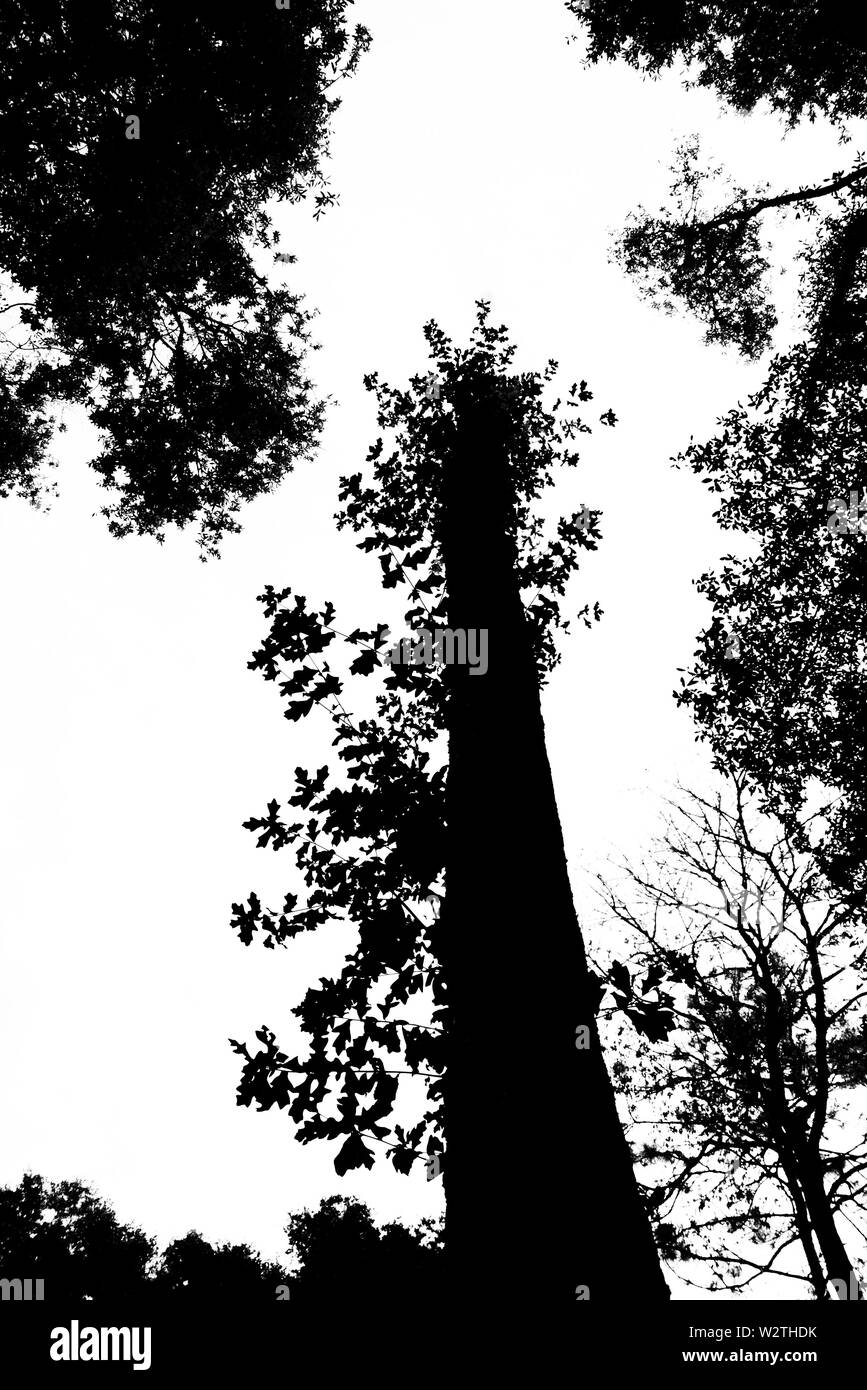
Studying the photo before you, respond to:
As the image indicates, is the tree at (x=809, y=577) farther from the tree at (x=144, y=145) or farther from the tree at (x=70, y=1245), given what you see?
the tree at (x=70, y=1245)

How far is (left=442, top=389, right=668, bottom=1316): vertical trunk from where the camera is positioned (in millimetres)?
2432

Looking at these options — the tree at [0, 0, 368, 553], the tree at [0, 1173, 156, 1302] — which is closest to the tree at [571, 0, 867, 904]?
the tree at [0, 0, 368, 553]

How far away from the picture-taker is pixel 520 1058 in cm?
282

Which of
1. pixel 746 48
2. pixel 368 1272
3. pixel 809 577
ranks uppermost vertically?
pixel 746 48

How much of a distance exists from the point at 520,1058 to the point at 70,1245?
1935cm

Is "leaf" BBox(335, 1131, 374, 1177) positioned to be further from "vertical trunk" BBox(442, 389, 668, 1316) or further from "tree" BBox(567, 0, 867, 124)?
"tree" BBox(567, 0, 867, 124)

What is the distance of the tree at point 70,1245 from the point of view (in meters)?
11.9

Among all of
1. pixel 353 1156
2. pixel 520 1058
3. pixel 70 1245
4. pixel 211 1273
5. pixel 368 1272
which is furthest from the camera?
pixel 70 1245

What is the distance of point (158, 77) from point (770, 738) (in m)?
10.8

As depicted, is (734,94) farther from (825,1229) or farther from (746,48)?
(825,1229)

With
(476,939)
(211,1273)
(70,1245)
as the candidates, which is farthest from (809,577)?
(70,1245)

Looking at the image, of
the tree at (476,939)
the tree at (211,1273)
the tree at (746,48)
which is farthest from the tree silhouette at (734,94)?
the tree at (211,1273)

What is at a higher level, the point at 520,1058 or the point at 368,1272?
the point at 520,1058
